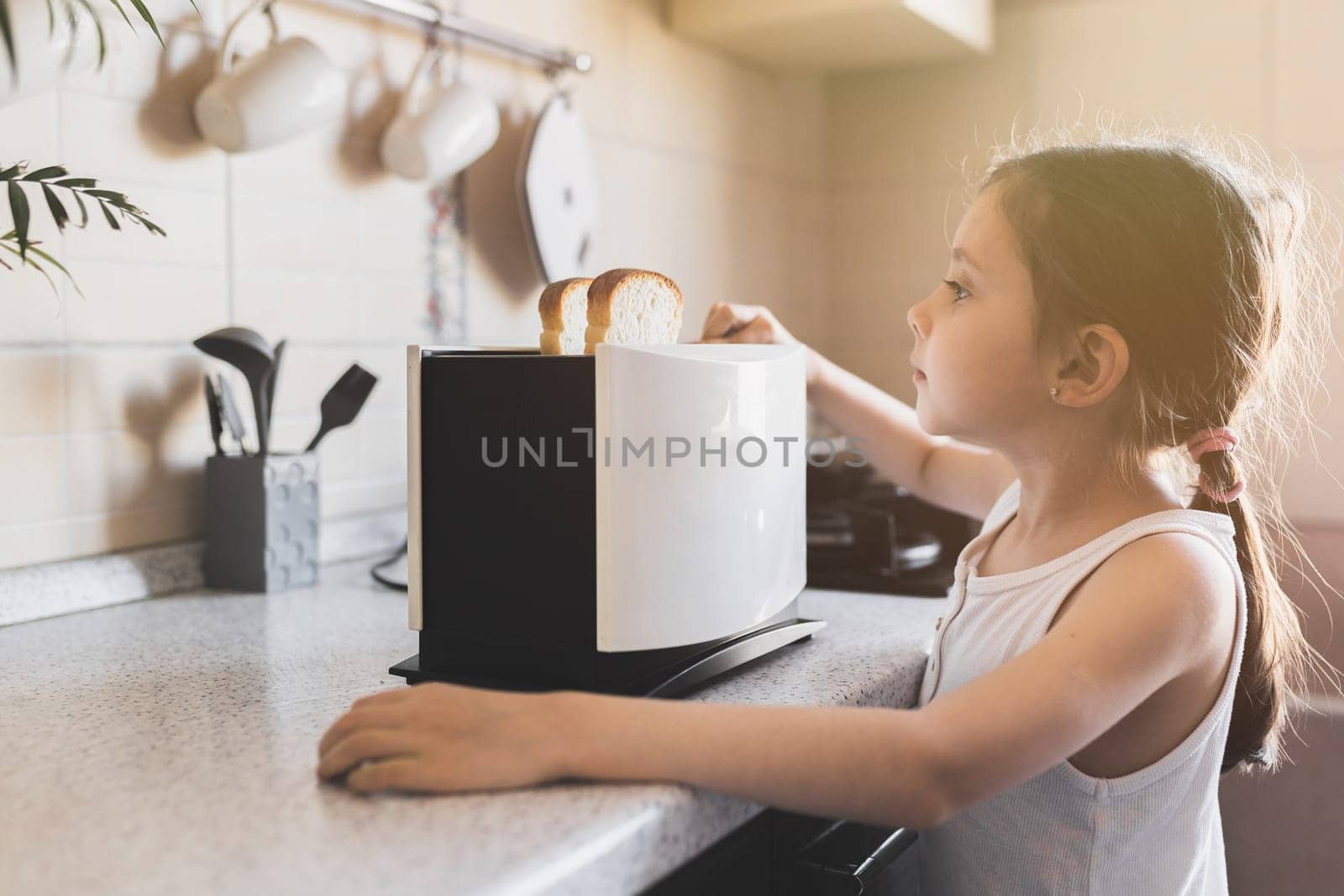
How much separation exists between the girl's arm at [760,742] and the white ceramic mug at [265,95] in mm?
652

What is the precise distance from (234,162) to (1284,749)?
1.33 metres

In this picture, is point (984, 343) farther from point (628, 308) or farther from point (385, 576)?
point (385, 576)

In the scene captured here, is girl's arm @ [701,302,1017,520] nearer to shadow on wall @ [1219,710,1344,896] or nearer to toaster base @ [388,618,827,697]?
toaster base @ [388,618,827,697]

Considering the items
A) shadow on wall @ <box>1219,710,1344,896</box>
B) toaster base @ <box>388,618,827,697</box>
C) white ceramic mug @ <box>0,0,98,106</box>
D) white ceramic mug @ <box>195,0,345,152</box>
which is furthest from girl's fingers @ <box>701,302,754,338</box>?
shadow on wall @ <box>1219,710,1344,896</box>

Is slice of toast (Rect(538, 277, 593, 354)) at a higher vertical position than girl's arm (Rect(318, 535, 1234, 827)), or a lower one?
higher

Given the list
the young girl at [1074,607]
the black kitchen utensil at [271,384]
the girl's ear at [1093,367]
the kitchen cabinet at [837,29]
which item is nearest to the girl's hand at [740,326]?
the young girl at [1074,607]

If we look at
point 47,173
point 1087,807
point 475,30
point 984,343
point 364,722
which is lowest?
point 1087,807

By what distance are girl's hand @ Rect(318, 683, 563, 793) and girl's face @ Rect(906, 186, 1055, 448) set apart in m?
0.40

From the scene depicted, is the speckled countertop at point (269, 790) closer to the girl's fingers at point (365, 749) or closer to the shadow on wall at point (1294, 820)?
the girl's fingers at point (365, 749)

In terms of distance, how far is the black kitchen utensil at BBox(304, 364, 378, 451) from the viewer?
1144mm

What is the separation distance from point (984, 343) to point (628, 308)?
0.85ft

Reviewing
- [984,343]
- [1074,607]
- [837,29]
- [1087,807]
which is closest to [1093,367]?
[984,343]

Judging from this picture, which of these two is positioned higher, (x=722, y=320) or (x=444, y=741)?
(x=722, y=320)

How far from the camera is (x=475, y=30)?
51.6 inches
